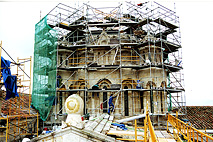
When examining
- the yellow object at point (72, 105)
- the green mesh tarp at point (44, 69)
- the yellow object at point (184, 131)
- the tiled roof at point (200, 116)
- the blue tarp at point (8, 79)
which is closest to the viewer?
the yellow object at point (184, 131)

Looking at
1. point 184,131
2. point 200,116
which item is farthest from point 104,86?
point 184,131

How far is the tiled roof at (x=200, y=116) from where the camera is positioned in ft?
73.0

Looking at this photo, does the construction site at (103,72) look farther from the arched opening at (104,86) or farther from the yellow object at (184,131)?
the yellow object at (184,131)

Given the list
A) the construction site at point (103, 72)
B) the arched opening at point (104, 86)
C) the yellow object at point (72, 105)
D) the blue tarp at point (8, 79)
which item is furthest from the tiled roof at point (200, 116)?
the blue tarp at point (8, 79)

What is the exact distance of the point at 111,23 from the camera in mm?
23188

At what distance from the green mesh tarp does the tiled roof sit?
54.1ft

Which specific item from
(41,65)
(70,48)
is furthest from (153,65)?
(41,65)

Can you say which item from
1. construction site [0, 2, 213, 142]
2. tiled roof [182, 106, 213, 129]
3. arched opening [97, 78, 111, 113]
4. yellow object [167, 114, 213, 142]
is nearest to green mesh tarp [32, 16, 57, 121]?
construction site [0, 2, 213, 142]

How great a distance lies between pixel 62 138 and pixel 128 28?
63.7 feet

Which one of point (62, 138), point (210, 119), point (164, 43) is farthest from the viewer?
point (210, 119)

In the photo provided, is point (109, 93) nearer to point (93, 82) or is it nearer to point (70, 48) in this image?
point (93, 82)

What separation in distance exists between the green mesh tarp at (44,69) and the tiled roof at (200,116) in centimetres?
1650

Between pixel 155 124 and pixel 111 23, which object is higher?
pixel 111 23

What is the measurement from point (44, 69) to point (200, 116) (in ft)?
65.0
